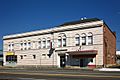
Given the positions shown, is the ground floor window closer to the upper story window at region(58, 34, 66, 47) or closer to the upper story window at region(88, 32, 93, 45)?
the upper story window at region(58, 34, 66, 47)

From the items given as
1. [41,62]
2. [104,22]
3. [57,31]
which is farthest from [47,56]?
[104,22]

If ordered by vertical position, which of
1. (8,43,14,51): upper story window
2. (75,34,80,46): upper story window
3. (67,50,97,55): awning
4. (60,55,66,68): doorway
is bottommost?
(60,55,66,68): doorway

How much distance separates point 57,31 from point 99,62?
1301cm

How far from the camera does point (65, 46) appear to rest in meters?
49.3

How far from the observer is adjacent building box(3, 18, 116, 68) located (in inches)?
1745

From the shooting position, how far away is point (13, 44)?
62.5 metres

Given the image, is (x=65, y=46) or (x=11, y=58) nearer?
(x=65, y=46)

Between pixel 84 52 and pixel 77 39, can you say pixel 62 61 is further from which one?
pixel 84 52

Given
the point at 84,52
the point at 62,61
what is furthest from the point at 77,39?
the point at 62,61

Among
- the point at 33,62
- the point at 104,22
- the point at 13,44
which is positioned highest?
the point at 104,22

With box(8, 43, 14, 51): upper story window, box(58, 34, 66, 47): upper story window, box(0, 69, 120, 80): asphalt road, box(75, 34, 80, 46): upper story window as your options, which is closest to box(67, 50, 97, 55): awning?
box(75, 34, 80, 46): upper story window

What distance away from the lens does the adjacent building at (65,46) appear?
145 ft

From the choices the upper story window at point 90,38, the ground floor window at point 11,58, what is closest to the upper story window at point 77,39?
the upper story window at point 90,38

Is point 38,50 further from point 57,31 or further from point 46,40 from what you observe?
point 57,31
